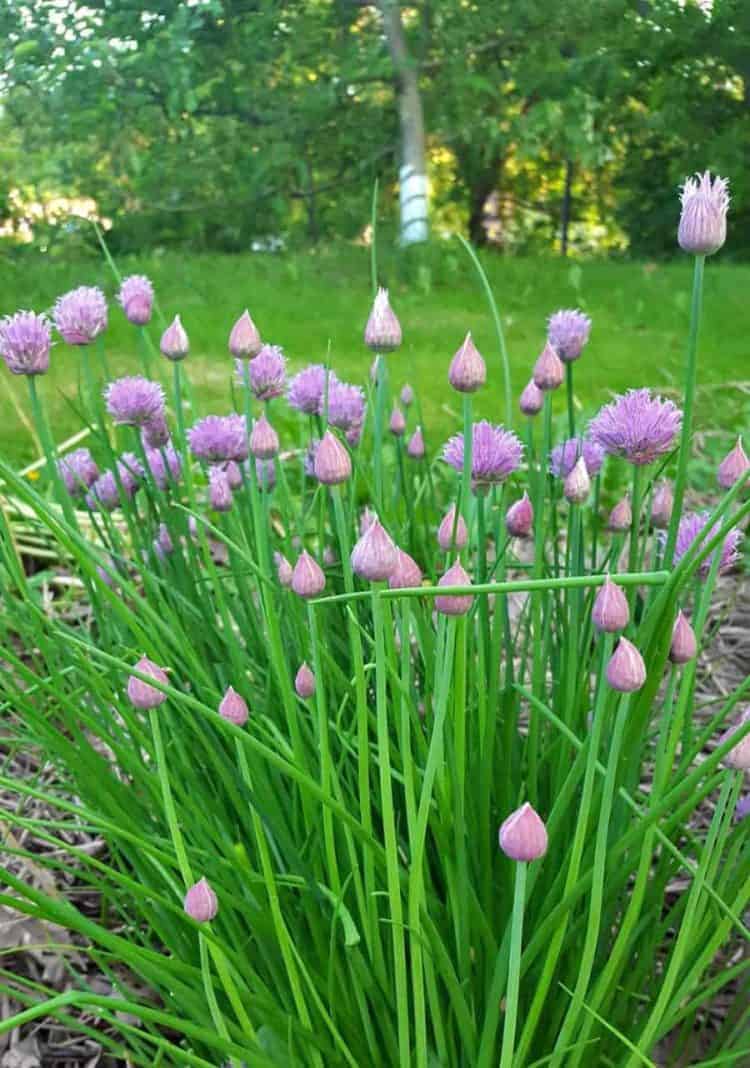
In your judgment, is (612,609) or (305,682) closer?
(612,609)

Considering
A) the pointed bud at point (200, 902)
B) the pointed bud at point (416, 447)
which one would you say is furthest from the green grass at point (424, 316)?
the pointed bud at point (200, 902)

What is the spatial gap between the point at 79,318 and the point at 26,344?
15cm

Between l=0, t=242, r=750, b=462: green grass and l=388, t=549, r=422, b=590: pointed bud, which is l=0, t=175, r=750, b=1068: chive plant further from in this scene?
l=0, t=242, r=750, b=462: green grass

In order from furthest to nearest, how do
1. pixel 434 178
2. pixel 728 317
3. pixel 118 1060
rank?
pixel 434 178 → pixel 728 317 → pixel 118 1060

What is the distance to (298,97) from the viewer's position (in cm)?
602

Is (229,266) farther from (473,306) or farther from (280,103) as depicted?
(473,306)

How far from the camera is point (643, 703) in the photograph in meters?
0.89

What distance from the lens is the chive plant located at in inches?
29.8

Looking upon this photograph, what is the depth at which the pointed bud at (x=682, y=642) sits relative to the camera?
2.58ft

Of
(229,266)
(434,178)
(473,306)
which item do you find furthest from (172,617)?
(434,178)

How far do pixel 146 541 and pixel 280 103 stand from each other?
520cm

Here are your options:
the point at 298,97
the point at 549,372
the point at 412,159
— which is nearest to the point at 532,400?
the point at 549,372

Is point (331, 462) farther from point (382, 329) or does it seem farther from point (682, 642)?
point (682, 642)

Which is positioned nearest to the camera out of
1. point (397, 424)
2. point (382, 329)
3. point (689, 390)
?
point (689, 390)
